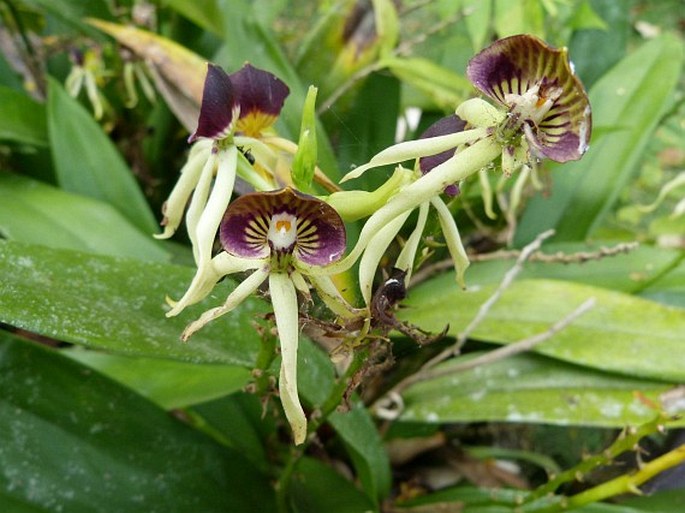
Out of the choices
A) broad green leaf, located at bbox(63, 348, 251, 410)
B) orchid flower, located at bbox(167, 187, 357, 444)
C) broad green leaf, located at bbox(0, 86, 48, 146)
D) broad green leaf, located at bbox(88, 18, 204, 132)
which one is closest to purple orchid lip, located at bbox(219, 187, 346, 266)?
orchid flower, located at bbox(167, 187, 357, 444)

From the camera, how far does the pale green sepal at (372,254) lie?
0.45 meters

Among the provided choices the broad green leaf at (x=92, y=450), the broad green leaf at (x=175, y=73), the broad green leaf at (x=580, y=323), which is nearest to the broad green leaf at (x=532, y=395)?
the broad green leaf at (x=580, y=323)

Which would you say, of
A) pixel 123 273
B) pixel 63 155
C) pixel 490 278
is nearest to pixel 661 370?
pixel 490 278

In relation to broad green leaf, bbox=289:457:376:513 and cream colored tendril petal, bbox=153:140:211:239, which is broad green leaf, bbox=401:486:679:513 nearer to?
broad green leaf, bbox=289:457:376:513

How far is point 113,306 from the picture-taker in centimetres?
61

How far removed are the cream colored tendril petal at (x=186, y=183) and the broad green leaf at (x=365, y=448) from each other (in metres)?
0.26

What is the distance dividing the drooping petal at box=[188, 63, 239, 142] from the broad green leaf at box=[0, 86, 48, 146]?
2.09 feet

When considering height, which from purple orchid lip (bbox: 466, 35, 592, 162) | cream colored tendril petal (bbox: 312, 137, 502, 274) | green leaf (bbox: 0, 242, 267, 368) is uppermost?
purple orchid lip (bbox: 466, 35, 592, 162)

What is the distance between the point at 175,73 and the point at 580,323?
63 cm

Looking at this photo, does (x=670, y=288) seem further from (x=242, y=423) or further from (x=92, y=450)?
(x=92, y=450)

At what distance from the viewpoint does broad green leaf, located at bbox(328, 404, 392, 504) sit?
28.6 inches

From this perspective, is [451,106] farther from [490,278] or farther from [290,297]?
[290,297]

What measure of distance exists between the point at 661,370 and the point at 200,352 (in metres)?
0.52

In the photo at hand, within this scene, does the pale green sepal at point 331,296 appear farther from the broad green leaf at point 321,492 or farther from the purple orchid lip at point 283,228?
the broad green leaf at point 321,492
